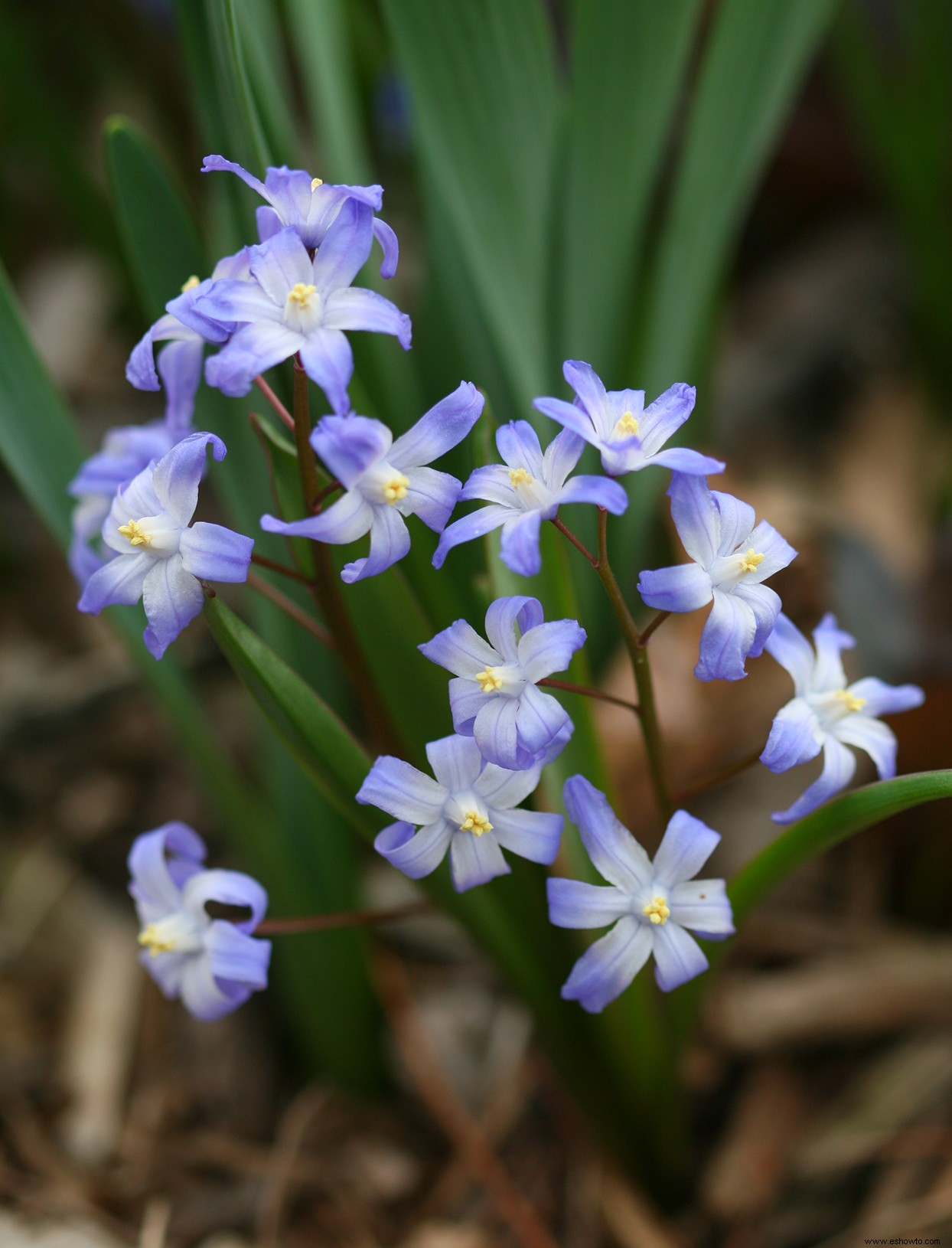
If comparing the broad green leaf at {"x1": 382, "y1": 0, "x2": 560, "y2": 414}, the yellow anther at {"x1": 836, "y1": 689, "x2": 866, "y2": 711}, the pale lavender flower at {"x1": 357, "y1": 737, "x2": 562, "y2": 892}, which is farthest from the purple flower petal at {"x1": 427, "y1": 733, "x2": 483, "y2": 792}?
the broad green leaf at {"x1": 382, "y1": 0, "x2": 560, "y2": 414}

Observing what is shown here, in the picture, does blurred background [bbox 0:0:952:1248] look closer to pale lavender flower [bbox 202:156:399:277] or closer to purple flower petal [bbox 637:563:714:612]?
pale lavender flower [bbox 202:156:399:277]

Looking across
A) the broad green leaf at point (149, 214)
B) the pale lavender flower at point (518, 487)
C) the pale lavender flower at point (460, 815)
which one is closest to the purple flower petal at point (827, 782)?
the pale lavender flower at point (460, 815)

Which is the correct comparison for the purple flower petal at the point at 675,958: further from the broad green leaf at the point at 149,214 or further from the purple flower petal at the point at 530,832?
the broad green leaf at the point at 149,214

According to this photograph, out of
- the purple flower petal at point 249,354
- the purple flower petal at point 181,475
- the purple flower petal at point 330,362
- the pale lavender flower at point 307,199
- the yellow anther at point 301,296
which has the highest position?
the pale lavender flower at point 307,199

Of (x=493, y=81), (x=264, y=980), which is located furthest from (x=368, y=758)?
(x=493, y=81)

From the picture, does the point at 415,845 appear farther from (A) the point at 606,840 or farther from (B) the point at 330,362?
(B) the point at 330,362

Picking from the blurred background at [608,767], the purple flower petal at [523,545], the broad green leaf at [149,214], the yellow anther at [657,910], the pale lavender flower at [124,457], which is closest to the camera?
the purple flower petal at [523,545]
